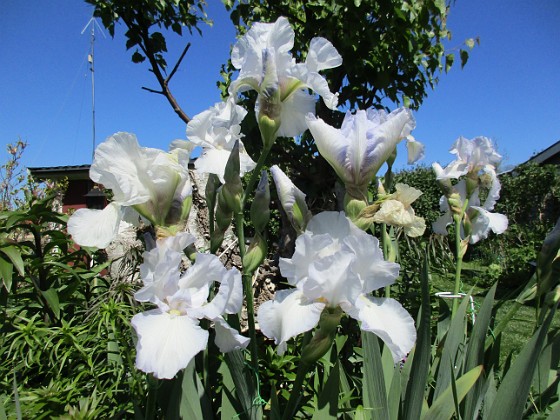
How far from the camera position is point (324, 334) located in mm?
669

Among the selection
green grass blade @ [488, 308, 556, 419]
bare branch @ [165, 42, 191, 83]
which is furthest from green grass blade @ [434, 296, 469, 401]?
bare branch @ [165, 42, 191, 83]

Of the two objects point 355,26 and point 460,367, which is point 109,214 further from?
point 355,26

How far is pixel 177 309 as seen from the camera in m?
0.66

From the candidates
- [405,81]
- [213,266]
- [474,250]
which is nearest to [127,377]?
[213,266]

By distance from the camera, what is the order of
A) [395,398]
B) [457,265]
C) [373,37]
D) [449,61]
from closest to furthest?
[395,398]
[457,265]
[373,37]
[449,61]

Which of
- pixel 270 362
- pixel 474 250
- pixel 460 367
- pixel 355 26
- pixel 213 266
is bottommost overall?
pixel 460 367

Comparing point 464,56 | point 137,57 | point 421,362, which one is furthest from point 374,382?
point 137,57

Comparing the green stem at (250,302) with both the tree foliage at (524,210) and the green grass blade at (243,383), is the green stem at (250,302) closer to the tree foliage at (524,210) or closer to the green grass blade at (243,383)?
the green grass blade at (243,383)

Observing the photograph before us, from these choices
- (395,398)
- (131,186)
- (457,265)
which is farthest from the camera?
(457,265)

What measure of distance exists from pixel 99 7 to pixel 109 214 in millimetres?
2905

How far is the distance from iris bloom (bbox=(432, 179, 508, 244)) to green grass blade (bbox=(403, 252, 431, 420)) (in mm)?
739

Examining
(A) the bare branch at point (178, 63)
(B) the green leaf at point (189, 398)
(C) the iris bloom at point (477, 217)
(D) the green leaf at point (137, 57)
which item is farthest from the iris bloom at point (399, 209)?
(D) the green leaf at point (137, 57)

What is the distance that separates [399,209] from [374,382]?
338mm

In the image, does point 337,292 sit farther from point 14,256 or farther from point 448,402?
point 14,256
